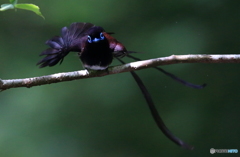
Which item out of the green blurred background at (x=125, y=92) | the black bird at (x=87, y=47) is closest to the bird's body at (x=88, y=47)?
the black bird at (x=87, y=47)

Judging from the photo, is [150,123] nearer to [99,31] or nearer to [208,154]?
[208,154]

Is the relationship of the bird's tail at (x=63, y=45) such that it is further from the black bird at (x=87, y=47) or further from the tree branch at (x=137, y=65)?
the tree branch at (x=137, y=65)

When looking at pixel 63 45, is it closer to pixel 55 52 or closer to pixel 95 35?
pixel 55 52

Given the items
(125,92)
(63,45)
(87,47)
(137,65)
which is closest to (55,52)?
(63,45)

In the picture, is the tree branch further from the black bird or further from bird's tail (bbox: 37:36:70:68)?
bird's tail (bbox: 37:36:70:68)

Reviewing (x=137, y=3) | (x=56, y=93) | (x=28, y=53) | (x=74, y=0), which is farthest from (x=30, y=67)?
(x=137, y=3)
